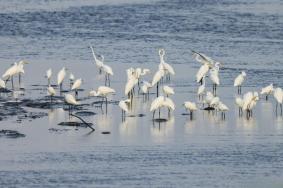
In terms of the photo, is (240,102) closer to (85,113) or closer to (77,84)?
(85,113)

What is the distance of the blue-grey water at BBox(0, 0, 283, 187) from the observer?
18125 millimetres

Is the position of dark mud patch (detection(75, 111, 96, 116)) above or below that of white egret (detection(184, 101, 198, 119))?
below

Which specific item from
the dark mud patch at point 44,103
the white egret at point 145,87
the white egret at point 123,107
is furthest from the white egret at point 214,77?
the dark mud patch at point 44,103

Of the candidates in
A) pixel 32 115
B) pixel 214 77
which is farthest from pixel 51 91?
pixel 214 77

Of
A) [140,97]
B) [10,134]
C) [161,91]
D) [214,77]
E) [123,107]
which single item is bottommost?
[10,134]

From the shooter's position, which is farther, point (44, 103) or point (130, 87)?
point (130, 87)

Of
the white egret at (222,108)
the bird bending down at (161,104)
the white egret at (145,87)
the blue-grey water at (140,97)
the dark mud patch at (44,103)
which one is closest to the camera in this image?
the blue-grey water at (140,97)

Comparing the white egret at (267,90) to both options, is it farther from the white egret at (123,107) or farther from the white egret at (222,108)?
the white egret at (123,107)

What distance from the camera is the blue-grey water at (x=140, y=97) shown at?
59.5 feet

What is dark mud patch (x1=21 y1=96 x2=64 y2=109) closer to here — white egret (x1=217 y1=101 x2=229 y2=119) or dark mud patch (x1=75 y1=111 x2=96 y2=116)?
dark mud patch (x1=75 y1=111 x2=96 y2=116)

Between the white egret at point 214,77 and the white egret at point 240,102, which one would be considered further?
the white egret at point 214,77

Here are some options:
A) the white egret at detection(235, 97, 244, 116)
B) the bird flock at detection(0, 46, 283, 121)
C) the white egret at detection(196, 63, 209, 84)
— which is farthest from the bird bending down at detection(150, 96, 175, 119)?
the white egret at detection(196, 63, 209, 84)

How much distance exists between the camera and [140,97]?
25.1 metres

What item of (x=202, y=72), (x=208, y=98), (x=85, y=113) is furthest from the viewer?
(x=202, y=72)
